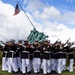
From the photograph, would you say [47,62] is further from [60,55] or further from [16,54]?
[16,54]

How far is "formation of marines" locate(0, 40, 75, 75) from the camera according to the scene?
2249 cm

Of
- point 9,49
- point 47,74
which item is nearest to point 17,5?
point 9,49

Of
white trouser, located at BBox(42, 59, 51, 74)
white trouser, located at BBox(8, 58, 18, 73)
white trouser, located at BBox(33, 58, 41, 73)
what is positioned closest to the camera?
white trouser, located at BBox(42, 59, 51, 74)

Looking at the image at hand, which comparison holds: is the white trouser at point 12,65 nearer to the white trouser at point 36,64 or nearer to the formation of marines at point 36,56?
the formation of marines at point 36,56

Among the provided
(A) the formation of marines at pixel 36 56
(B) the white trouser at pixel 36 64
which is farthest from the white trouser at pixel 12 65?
(B) the white trouser at pixel 36 64

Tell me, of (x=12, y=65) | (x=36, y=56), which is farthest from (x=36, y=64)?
(x=12, y=65)

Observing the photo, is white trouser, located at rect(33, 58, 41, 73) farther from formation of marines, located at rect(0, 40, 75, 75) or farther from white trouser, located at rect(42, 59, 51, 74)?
white trouser, located at rect(42, 59, 51, 74)

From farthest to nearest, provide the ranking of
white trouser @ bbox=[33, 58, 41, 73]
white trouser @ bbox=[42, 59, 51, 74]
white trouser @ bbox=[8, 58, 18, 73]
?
white trouser @ bbox=[8, 58, 18, 73]
white trouser @ bbox=[33, 58, 41, 73]
white trouser @ bbox=[42, 59, 51, 74]

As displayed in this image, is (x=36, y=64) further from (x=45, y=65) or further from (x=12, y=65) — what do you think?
(x=12, y=65)

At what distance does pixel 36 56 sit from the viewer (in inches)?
892

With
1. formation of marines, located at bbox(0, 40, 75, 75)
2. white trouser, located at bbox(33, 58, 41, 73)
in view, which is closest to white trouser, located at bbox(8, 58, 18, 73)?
formation of marines, located at bbox(0, 40, 75, 75)

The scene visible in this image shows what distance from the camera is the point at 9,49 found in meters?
23.7

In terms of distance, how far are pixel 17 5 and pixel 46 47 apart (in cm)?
996

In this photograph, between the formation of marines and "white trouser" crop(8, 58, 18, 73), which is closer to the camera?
the formation of marines
